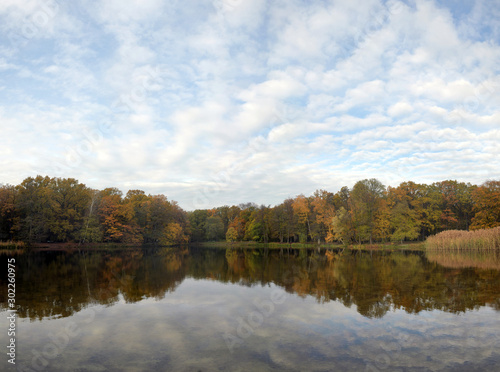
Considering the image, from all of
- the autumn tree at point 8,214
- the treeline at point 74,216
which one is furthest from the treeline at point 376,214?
the autumn tree at point 8,214

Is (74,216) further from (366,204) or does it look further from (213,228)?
(366,204)

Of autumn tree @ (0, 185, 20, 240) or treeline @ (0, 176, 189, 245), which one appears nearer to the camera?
autumn tree @ (0, 185, 20, 240)

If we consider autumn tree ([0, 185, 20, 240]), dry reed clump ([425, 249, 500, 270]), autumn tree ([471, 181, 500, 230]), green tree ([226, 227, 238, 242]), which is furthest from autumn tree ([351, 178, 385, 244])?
autumn tree ([0, 185, 20, 240])

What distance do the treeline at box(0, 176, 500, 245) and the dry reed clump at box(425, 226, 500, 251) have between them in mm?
13893

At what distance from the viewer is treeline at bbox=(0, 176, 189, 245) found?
54.3 metres

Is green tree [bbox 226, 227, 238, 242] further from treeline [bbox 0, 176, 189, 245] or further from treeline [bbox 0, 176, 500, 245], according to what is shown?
treeline [bbox 0, 176, 189, 245]

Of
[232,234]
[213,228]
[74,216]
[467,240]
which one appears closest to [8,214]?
[74,216]

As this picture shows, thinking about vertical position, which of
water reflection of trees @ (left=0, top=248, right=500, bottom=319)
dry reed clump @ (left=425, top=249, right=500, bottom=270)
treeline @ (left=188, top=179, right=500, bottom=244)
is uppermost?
treeline @ (left=188, top=179, right=500, bottom=244)

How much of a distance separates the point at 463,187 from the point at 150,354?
78.4 metres

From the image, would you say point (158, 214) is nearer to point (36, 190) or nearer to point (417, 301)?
point (36, 190)

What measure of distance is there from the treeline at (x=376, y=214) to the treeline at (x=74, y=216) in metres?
20.4

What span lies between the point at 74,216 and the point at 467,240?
64501 millimetres

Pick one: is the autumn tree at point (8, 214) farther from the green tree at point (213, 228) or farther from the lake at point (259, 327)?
the lake at point (259, 327)

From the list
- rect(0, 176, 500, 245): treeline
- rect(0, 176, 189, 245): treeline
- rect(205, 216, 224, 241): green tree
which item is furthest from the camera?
Answer: rect(205, 216, 224, 241): green tree
